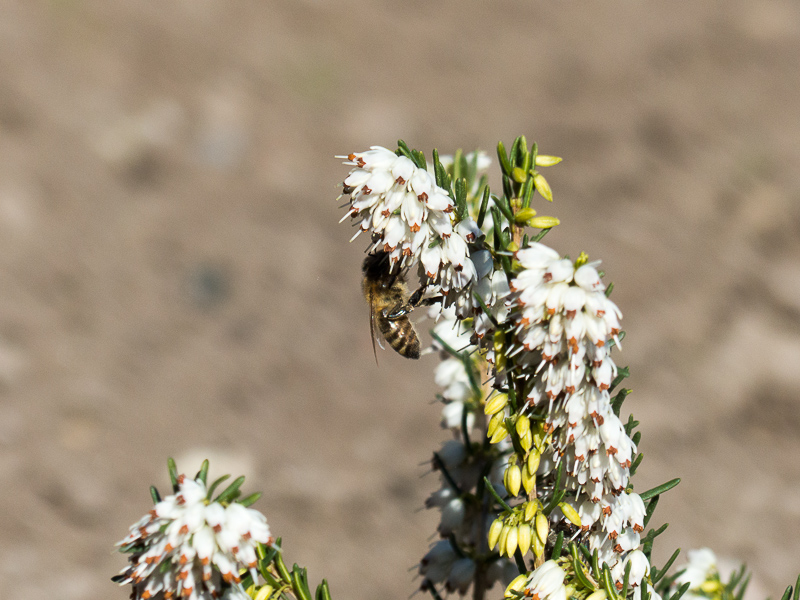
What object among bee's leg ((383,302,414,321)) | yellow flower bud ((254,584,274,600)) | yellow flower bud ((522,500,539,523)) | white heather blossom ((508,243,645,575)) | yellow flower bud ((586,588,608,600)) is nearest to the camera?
white heather blossom ((508,243,645,575))

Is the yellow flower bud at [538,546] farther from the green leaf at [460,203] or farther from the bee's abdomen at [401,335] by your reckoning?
the bee's abdomen at [401,335]

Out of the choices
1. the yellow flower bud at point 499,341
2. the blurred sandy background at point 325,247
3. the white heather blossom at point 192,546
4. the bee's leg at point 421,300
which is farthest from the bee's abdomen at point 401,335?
the blurred sandy background at point 325,247

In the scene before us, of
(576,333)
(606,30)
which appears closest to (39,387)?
(576,333)

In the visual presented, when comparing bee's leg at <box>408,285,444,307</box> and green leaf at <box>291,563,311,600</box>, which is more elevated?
bee's leg at <box>408,285,444,307</box>

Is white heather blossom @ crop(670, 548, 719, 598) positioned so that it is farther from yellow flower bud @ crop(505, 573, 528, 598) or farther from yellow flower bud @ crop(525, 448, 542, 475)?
yellow flower bud @ crop(525, 448, 542, 475)

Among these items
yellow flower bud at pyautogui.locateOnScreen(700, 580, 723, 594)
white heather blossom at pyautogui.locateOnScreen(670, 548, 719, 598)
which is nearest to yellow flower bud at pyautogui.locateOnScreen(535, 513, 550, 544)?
white heather blossom at pyautogui.locateOnScreen(670, 548, 719, 598)

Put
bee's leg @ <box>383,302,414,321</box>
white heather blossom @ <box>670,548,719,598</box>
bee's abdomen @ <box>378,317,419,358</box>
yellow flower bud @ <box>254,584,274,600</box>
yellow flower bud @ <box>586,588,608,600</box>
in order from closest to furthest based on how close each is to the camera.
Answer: yellow flower bud @ <box>586,588,608,600</box> < yellow flower bud @ <box>254,584,274,600</box> < white heather blossom @ <box>670,548,719,598</box> < bee's leg @ <box>383,302,414,321</box> < bee's abdomen @ <box>378,317,419,358</box>

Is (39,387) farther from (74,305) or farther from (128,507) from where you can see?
(128,507)

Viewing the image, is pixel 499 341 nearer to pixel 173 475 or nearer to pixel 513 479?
pixel 513 479
